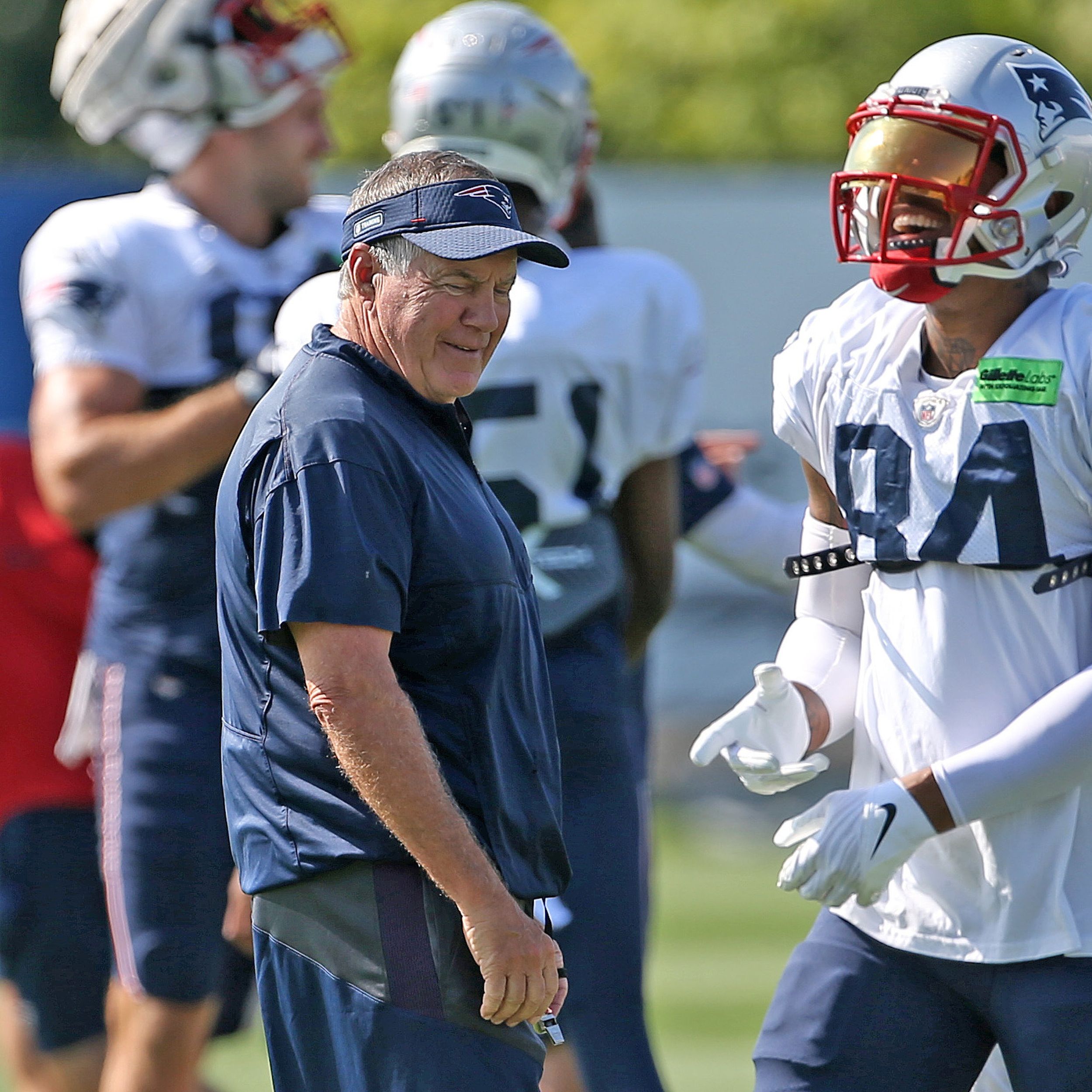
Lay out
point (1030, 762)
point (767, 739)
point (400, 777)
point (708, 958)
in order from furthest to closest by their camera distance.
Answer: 1. point (708, 958)
2. point (767, 739)
3. point (1030, 762)
4. point (400, 777)

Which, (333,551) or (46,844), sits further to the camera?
(46,844)

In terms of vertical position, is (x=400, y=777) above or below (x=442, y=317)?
below

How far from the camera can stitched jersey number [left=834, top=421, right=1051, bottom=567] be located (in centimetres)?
261

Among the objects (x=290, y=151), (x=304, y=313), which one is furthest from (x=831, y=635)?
(x=290, y=151)

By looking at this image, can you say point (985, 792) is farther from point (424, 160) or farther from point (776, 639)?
point (776, 639)

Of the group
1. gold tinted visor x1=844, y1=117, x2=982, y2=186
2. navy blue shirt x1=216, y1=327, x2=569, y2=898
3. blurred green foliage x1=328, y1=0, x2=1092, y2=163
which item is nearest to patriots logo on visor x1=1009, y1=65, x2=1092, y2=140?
gold tinted visor x1=844, y1=117, x2=982, y2=186

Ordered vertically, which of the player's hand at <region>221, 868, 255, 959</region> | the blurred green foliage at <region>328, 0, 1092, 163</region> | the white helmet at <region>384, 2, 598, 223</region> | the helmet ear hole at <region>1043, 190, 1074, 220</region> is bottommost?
the player's hand at <region>221, 868, 255, 959</region>

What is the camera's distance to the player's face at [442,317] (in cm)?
247

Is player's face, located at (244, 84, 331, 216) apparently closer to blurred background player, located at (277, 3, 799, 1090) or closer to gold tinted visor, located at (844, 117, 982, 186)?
A: blurred background player, located at (277, 3, 799, 1090)

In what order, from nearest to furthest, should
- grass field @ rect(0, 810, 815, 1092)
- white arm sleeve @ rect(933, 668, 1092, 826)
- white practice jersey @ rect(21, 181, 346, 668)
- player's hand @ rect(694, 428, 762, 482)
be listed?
white arm sleeve @ rect(933, 668, 1092, 826) → white practice jersey @ rect(21, 181, 346, 668) → player's hand @ rect(694, 428, 762, 482) → grass field @ rect(0, 810, 815, 1092)

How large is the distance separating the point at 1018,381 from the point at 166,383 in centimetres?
199

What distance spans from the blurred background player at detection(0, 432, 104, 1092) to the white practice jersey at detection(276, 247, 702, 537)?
1.28 meters

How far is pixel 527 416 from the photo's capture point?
3.49m

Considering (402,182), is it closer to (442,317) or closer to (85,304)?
(442,317)
